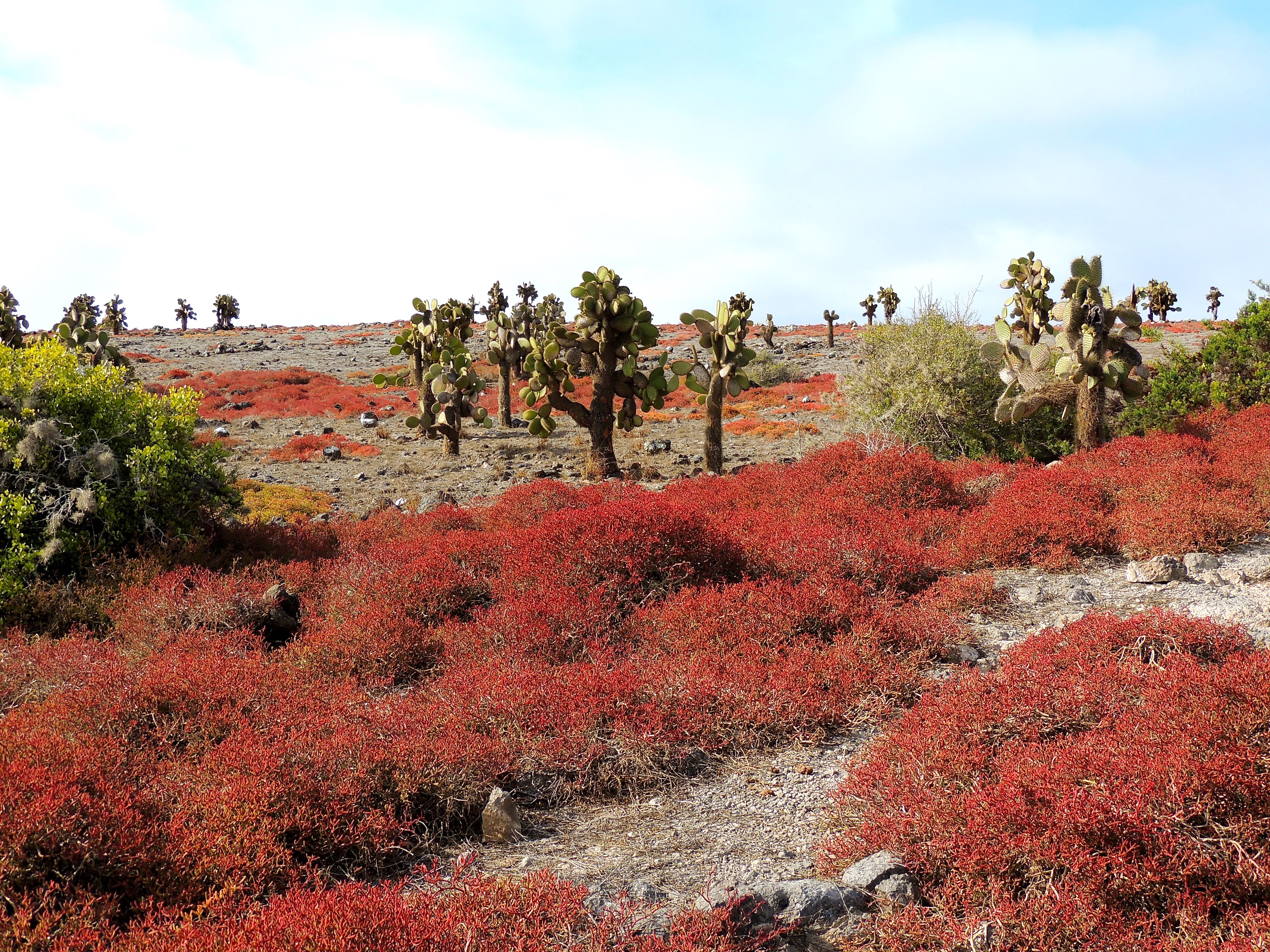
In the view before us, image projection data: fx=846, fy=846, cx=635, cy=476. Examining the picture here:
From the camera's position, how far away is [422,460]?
788 inches

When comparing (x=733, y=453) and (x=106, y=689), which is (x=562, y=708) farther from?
(x=733, y=453)

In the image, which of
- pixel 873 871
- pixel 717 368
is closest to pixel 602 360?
pixel 717 368

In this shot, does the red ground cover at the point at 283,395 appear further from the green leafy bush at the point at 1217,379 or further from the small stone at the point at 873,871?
the small stone at the point at 873,871

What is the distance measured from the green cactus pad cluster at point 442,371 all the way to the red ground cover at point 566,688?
973cm

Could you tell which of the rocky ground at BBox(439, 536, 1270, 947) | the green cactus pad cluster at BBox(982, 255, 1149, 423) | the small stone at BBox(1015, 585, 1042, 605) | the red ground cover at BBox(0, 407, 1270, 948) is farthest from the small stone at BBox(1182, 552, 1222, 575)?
the green cactus pad cluster at BBox(982, 255, 1149, 423)

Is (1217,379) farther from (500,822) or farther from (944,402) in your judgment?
(500,822)

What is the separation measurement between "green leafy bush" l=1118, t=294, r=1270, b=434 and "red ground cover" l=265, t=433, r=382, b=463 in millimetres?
16698

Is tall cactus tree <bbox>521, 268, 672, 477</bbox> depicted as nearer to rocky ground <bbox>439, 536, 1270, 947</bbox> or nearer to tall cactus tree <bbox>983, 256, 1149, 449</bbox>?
tall cactus tree <bbox>983, 256, 1149, 449</bbox>

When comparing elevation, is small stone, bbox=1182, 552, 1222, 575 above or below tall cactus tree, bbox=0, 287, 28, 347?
below

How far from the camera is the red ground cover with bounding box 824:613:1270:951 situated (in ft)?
11.5

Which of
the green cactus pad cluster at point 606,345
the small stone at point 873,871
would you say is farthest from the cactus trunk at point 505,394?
the small stone at point 873,871

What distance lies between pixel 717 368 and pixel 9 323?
31143mm

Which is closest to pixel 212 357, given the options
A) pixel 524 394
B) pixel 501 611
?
pixel 524 394

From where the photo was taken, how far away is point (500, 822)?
480cm
